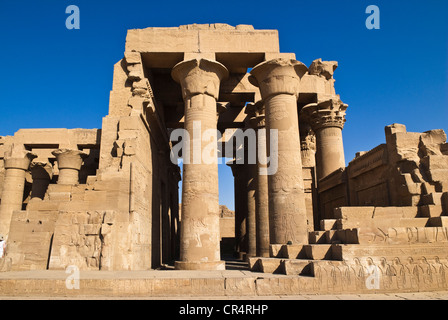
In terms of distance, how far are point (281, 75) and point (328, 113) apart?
4.86 meters

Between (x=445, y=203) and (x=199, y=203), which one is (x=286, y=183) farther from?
(x=445, y=203)

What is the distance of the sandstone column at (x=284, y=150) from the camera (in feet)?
33.9

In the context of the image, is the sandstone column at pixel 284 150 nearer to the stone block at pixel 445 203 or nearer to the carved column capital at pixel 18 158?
the stone block at pixel 445 203

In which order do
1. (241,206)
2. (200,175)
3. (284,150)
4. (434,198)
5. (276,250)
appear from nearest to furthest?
(434,198) < (276,250) < (200,175) < (284,150) < (241,206)

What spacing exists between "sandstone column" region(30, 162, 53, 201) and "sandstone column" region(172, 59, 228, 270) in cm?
1117

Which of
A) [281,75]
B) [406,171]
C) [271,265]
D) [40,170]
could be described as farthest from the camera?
[40,170]

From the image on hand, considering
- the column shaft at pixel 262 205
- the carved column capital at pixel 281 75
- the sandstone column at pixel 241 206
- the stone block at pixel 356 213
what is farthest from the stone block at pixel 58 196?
the sandstone column at pixel 241 206

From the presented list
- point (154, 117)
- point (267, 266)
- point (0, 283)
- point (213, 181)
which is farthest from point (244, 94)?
point (0, 283)

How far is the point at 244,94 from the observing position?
15.8 metres

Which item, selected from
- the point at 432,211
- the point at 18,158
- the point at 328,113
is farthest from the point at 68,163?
the point at 432,211

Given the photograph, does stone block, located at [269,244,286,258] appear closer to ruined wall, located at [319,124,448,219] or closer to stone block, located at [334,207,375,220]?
stone block, located at [334,207,375,220]

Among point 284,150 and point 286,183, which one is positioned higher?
point 284,150

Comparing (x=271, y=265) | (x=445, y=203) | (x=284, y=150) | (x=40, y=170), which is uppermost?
(x=40, y=170)

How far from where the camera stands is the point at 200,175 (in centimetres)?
1071
